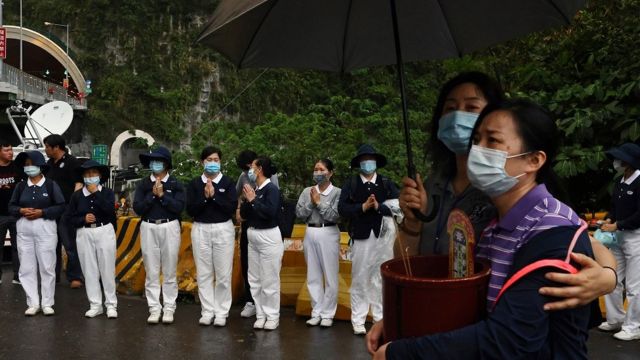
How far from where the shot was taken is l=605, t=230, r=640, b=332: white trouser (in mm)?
6258

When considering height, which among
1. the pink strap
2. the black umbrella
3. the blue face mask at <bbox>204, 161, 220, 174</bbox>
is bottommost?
the pink strap

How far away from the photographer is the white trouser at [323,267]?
6898 mm

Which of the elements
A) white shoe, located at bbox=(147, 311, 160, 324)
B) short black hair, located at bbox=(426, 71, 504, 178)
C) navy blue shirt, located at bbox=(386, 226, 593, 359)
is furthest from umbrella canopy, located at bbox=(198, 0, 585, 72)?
white shoe, located at bbox=(147, 311, 160, 324)

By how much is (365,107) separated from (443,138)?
9402mm

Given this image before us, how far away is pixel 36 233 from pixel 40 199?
40 cm

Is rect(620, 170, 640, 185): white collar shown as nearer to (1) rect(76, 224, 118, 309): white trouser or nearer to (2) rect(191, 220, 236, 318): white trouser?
(2) rect(191, 220, 236, 318): white trouser

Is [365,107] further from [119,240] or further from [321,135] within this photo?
[119,240]

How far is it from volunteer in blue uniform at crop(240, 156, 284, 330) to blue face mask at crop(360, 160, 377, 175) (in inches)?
37.7

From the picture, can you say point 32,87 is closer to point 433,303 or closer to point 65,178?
point 65,178

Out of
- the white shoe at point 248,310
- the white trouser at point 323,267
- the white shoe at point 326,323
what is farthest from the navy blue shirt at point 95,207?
the white shoe at point 326,323

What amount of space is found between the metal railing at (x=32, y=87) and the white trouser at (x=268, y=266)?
2295 cm

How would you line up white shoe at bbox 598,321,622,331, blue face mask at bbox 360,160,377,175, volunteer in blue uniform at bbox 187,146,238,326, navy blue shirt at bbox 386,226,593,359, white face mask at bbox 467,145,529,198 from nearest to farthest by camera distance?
navy blue shirt at bbox 386,226,593,359 < white face mask at bbox 467,145,529,198 < white shoe at bbox 598,321,622,331 < blue face mask at bbox 360,160,377,175 < volunteer in blue uniform at bbox 187,146,238,326

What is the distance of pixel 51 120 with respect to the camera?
15719 millimetres

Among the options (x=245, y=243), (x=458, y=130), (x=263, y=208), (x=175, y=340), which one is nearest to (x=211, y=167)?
(x=263, y=208)
